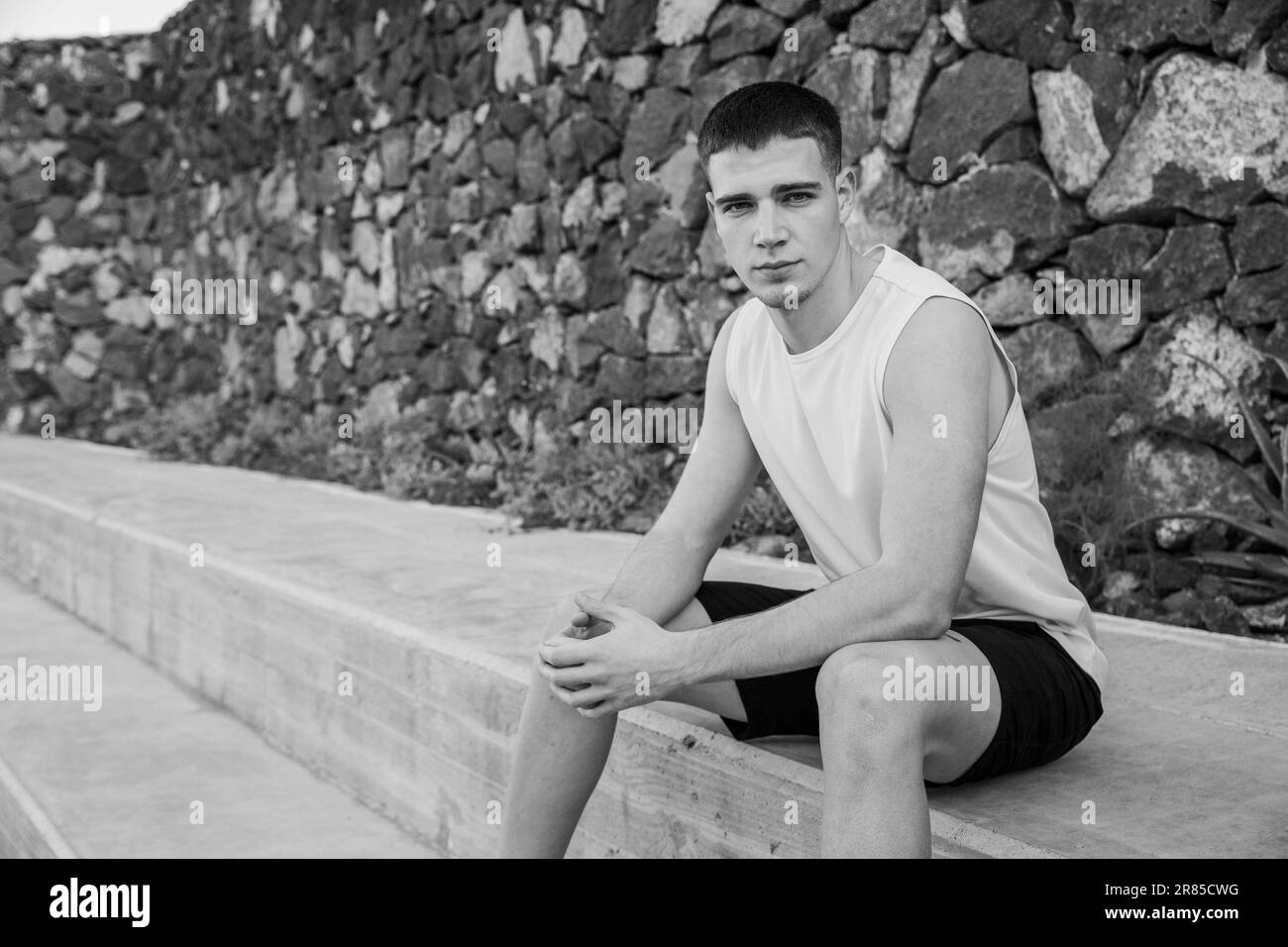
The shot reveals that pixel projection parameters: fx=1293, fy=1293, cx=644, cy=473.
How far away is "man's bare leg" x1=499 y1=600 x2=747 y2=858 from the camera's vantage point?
2.18m

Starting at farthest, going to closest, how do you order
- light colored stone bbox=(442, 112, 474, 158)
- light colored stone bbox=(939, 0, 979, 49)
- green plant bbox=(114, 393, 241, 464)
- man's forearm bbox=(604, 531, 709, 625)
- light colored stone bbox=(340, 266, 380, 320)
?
green plant bbox=(114, 393, 241, 464)
light colored stone bbox=(340, 266, 380, 320)
light colored stone bbox=(442, 112, 474, 158)
light colored stone bbox=(939, 0, 979, 49)
man's forearm bbox=(604, 531, 709, 625)

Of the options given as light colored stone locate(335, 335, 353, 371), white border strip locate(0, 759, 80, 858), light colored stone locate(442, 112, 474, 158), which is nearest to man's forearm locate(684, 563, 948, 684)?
white border strip locate(0, 759, 80, 858)

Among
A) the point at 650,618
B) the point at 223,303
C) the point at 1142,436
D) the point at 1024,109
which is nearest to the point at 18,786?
the point at 650,618

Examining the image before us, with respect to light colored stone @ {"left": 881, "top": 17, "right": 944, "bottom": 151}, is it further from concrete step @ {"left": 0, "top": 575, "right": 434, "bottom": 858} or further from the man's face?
concrete step @ {"left": 0, "top": 575, "right": 434, "bottom": 858}

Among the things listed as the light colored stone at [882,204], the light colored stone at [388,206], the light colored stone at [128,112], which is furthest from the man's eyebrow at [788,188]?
the light colored stone at [128,112]

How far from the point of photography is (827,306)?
2.12 metres

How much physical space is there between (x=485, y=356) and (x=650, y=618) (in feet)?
14.5

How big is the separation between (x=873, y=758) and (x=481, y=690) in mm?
1391

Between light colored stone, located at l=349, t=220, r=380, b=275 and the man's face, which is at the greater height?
light colored stone, located at l=349, t=220, r=380, b=275

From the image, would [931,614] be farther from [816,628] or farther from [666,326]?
[666,326]

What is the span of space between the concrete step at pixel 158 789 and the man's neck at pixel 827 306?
1608mm

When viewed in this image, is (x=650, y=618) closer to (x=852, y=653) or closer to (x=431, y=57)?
(x=852, y=653)

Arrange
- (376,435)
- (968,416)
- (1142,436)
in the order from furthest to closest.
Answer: (376,435) < (1142,436) < (968,416)

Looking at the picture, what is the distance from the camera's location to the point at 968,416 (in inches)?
73.7
